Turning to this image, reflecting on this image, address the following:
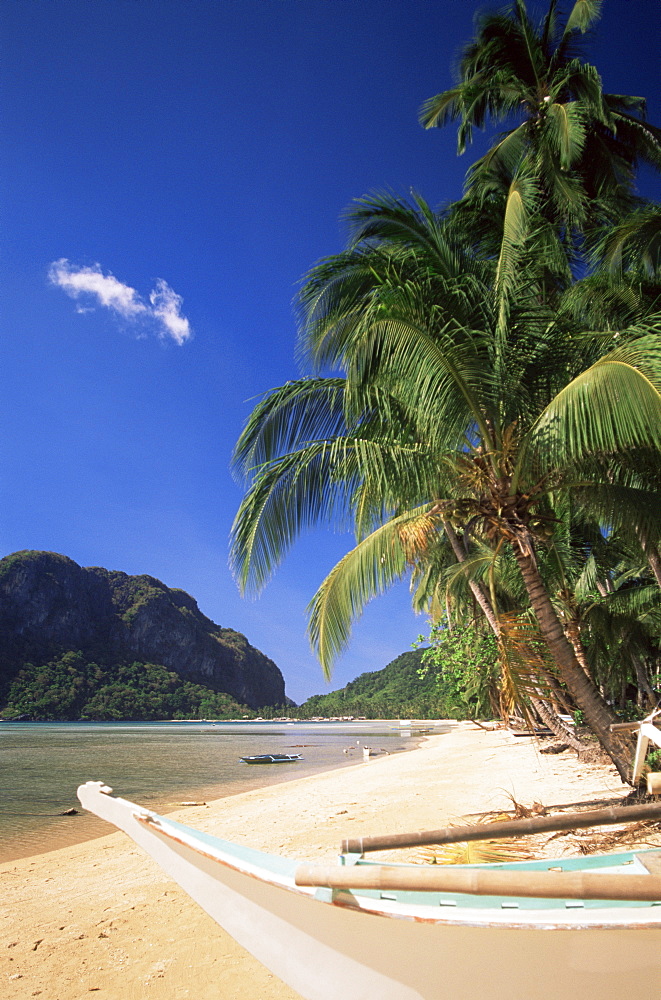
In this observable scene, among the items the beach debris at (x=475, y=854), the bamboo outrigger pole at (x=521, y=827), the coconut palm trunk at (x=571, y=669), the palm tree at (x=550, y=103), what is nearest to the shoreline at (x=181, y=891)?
the beach debris at (x=475, y=854)

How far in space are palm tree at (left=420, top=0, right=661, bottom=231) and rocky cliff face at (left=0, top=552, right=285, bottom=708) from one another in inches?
3878

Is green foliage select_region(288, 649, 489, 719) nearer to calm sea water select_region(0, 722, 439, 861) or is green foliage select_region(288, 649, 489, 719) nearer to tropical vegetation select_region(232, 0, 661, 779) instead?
calm sea water select_region(0, 722, 439, 861)

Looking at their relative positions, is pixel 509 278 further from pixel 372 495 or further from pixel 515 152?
pixel 515 152

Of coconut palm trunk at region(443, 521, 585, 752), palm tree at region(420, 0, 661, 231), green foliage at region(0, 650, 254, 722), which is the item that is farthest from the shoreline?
green foliage at region(0, 650, 254, 722)

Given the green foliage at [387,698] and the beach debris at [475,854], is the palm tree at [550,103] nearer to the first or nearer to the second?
the beach debris at [475,854]

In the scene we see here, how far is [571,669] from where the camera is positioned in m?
5.22

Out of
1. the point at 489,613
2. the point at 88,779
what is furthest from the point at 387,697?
the point at 489,613

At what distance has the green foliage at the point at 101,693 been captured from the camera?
88.6m

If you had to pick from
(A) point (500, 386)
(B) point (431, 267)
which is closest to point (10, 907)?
(A) point (500, 386)

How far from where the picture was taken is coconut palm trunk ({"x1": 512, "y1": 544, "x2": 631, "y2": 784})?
17.1ft

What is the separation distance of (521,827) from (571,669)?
2.86 m

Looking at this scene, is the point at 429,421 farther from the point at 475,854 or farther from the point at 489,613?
the point at 489,613

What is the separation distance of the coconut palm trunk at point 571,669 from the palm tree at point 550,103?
697 cm

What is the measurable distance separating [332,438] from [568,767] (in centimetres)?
827
